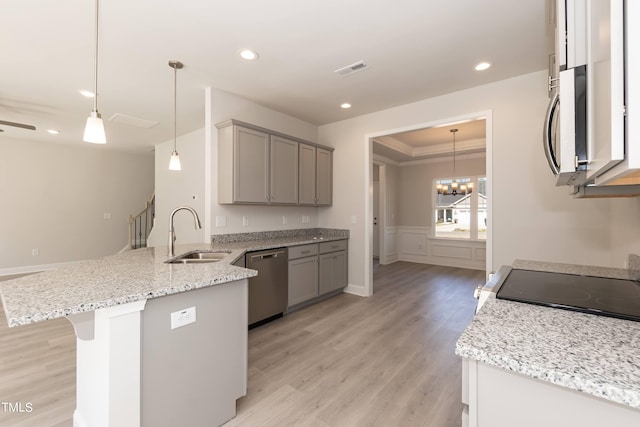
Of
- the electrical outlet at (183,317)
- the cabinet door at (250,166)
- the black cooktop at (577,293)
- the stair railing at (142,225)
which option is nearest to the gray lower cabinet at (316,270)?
the cabinet door at (250,166)

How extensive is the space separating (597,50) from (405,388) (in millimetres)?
2200

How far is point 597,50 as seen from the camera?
26.7 inches

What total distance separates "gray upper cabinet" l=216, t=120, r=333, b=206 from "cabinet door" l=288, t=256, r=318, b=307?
88 centimetres

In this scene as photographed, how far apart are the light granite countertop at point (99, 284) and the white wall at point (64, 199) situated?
5.56 meters

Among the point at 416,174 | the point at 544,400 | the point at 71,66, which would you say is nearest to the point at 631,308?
the point at 544,400

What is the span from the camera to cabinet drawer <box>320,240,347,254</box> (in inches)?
158

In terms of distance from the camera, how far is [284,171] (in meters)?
3.91

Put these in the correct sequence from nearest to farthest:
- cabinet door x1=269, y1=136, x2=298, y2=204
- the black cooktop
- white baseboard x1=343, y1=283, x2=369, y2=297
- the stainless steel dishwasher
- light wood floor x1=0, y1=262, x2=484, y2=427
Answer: the black cooktop, light wood floor x1=0, y1=262, x2=484, y2=427, the stainless steel dishwasher, cabinet door x1=269, y1=136, x2=298, y2=204, white baseboard x1=343, y1=283, x2=369, y2=297

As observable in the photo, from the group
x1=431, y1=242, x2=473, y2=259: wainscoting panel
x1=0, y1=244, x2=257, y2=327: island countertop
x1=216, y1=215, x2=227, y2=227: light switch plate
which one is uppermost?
Answer: x1=216, y1=215, x2=227, y2=227: light switch plate

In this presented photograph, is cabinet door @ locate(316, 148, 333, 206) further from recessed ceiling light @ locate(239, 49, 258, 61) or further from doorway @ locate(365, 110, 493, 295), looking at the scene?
recessed ceiling light @ locate(239, 49, 258, 61)

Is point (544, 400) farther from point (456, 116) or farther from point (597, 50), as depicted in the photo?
point (456, 116)

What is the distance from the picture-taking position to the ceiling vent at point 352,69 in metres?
2.87

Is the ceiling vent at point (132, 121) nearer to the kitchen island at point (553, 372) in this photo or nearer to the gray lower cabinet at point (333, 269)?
the gray lower cabinet at point (333, 269)

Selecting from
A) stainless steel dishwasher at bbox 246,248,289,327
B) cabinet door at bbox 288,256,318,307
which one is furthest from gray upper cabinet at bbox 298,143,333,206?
stainless steel dishwasher at bbox 246,248,289,327
